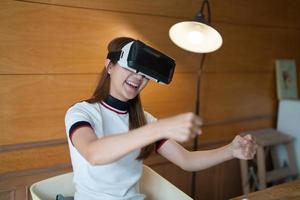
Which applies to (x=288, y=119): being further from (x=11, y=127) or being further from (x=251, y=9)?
(x=11, y=127)

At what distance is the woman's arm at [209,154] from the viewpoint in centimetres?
116

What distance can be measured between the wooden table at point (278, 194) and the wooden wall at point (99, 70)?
2.69 feet

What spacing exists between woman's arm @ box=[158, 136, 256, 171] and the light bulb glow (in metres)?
0.59

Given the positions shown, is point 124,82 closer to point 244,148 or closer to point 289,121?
point 244,148

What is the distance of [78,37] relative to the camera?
1605 millimetres

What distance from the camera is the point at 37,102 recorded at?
5.08 feet

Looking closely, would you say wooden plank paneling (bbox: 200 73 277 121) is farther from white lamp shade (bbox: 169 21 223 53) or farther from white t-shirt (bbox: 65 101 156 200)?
white t-shirt (bbox: 65 101 156 200)

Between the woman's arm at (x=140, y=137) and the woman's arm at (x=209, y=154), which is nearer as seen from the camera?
the woman's arm at (x=140, y=137)

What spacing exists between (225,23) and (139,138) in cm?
156

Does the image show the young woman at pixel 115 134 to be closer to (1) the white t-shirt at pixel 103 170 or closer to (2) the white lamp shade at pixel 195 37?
(1) the white t-shirt at pixel 103 170

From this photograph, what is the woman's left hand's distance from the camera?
1.15 meters

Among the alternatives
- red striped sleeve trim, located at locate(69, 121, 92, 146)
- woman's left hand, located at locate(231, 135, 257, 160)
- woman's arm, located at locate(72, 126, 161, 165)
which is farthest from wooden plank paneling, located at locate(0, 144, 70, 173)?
woman's left hand, located at locate(231, 135, 257, 160)

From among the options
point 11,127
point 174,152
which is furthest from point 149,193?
point 11,127

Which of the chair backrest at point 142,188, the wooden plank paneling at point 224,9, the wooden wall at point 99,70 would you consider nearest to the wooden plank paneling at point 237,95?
the wooden wall at point 99,70
